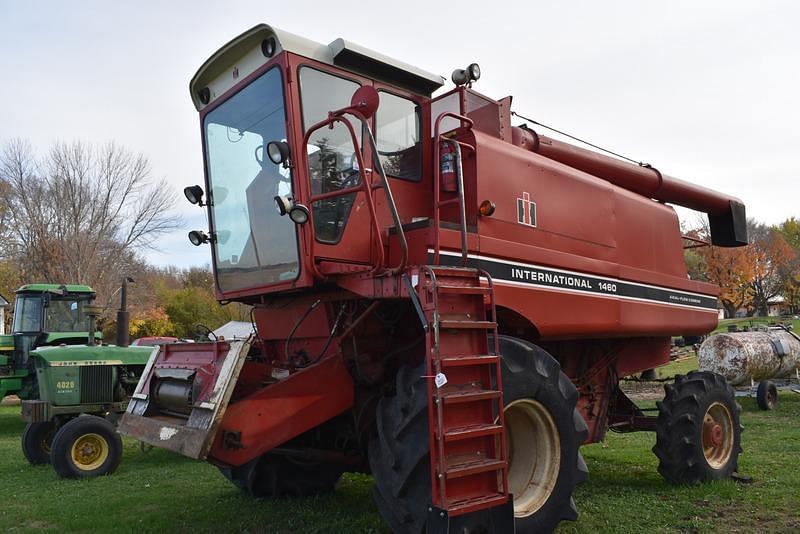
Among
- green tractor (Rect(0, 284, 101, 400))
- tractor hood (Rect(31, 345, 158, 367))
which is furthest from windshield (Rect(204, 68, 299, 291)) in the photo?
green tractor (Rect(0, 284, 101, 400))

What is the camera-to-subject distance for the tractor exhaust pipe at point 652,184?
256 inches

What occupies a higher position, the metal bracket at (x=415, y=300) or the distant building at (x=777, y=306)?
the distant building at (x=777, y=306)

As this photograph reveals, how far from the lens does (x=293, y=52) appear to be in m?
4.73

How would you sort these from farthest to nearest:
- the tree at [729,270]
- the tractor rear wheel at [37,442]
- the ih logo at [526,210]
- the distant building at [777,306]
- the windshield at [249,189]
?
the distant building at [777,306], the tree at [729,270], the tractor rear wheel at [37,442], the ih logo at [526,210], the windshield at [249,189]

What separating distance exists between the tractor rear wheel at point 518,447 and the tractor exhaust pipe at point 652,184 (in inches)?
99.7

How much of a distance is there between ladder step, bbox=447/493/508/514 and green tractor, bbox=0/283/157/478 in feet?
20.5

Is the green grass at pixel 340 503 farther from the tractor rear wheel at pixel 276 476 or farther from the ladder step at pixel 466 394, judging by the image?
the ladder step at pixel 466 394

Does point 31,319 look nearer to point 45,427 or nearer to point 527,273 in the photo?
point 45,427

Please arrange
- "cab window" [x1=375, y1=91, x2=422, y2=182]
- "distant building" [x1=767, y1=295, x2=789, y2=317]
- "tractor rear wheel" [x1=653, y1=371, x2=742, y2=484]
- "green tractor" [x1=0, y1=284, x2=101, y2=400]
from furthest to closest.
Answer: "distant building" [x1=767, y1=295, x2=789, y2=317] → "green tractor" [x1=0, y1=284, x2=101, y2=400] → "tractor rear wheel" [x1=653, y1=371, x2=742, y2=484] → "cab window" [x1=375, y1=91, x2=422, y2=182]

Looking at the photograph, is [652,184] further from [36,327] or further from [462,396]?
[36,327]

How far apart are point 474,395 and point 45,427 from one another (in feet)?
28.7

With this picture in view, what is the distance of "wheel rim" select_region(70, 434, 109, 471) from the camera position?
8758 millimetres

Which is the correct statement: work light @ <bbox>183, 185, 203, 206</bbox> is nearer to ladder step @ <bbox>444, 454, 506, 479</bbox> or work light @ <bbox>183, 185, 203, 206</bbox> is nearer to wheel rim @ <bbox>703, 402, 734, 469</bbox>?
ladder step @ <bbox>444, 454, 506, 479</bbox>

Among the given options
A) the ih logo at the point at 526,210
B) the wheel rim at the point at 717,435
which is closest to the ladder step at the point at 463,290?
the ih logo at the point at 526,210
